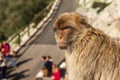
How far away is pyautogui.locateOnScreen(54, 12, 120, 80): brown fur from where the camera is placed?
3.97 m

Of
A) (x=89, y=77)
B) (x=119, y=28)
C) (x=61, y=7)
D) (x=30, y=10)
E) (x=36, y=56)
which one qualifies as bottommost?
(x=89, y=77)

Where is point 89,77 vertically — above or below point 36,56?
below

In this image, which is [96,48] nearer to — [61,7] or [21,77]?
[21,77]

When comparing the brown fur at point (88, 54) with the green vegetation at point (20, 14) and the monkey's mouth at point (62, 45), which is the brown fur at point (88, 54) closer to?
the monkey's mouth at point (62, 45)

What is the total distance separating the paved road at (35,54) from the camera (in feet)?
52.2

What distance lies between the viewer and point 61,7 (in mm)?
30453

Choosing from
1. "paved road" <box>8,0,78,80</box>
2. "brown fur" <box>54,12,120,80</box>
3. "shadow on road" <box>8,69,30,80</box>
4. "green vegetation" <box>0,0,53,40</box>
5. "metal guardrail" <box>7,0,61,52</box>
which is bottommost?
"brown fur" <box>54,12,120,80</box>

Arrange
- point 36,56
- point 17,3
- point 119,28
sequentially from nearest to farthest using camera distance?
point 119,28 < point 36,56 < point 17,3

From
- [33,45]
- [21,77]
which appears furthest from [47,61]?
[33,45]

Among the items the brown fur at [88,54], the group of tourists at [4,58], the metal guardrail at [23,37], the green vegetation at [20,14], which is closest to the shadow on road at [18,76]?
the group of tourists at [4,58]

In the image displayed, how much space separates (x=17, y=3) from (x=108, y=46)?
121ft

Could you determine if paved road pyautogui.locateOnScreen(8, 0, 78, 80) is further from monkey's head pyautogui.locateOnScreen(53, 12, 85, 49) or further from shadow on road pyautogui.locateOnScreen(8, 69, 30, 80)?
monkey's head pyautogui.locateOnScreen(53, 12, 85, 49)

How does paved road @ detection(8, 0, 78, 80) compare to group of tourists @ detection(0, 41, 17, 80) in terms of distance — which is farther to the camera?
paved road @ detection(8, 0, 78, 80)

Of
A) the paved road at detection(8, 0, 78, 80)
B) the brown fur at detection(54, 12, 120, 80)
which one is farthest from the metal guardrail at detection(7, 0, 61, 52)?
the brown fur at detection(54, 12, 120, 80)
